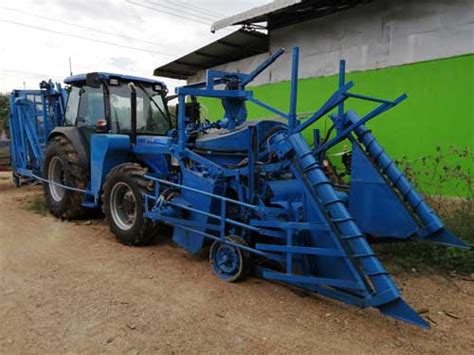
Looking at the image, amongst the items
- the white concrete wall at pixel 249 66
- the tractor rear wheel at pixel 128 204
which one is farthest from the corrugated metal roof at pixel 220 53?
the tractor rear wheel at pixel 128 204

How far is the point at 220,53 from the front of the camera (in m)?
11.3

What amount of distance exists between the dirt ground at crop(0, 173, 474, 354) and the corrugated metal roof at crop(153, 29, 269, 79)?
257 inches

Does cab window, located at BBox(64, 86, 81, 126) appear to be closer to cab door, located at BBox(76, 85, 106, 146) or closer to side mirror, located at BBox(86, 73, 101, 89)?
cab door, located at BBox(76, 85, 106, 146)

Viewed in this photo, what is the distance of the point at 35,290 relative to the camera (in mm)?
4051

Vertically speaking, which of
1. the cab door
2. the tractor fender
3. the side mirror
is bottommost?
the tractor fender

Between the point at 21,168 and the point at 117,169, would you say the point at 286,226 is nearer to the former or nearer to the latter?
the point at 117,169

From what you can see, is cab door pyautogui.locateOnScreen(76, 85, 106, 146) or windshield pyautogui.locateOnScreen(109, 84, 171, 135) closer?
windshield pyautogui.locateOnScreen(109, 84, 171, 135)

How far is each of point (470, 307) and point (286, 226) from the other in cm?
170

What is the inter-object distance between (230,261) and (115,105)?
321 centimetres

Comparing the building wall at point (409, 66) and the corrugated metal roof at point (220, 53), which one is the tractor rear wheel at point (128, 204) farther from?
the corrugated metal roof at point (220, 53)

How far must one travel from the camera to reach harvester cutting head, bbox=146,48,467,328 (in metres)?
3.49

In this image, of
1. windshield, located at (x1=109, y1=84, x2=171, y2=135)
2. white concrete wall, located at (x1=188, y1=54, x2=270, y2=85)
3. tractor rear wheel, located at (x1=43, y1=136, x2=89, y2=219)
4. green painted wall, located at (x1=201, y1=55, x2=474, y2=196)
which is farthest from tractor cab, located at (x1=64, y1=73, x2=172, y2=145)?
white concrete wall, located at (x1=188, y1=54, x2=270, y2=85)

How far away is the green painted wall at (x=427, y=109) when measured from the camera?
6.72 metres

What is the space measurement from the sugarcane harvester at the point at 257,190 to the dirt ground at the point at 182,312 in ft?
0.63
